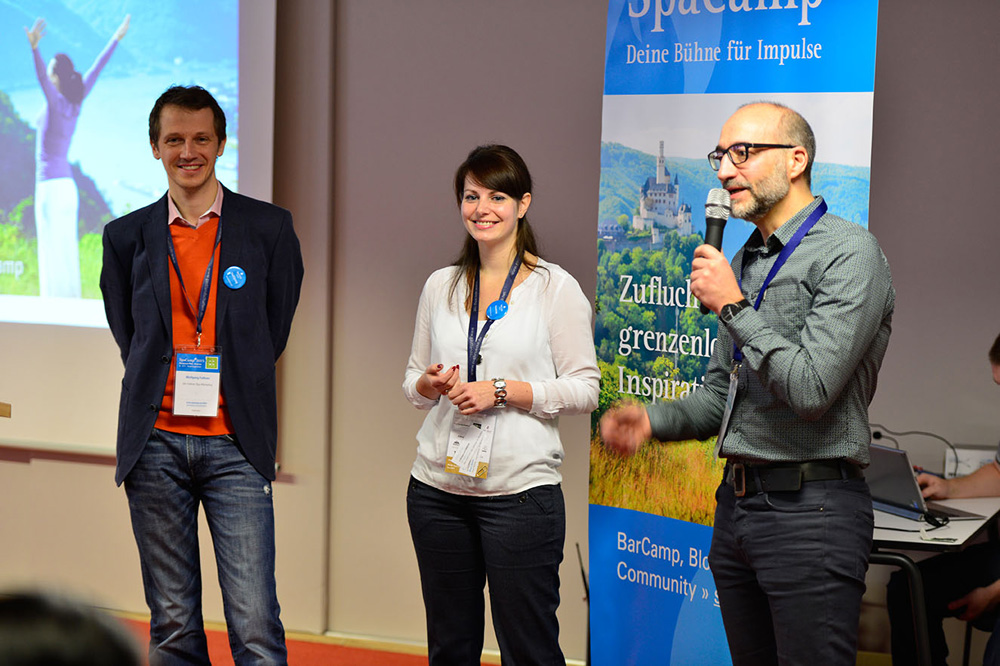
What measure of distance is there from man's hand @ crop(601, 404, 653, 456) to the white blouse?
0.22m

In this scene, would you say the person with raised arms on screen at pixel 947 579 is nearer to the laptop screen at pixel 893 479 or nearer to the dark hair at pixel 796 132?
the laptop screen at pixel 893 479

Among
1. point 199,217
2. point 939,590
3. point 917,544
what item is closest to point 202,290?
point 199,217

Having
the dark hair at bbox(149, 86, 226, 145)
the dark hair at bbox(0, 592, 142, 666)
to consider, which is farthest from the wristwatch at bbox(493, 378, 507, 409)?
the dark hair at bbox(0, 592, 142, 666)

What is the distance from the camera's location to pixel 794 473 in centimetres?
179

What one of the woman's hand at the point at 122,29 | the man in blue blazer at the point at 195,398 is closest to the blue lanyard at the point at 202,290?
the man in blue blazer at the point at 195,398

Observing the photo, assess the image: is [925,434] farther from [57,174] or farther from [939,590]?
[57,174]

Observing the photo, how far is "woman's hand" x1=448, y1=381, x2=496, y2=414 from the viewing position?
2.23 m

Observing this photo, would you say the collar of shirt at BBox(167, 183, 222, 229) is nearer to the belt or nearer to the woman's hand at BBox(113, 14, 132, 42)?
the belt

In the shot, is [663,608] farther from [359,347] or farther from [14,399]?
[14,399]

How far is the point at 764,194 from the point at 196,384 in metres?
1.47

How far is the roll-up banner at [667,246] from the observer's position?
2.64 m

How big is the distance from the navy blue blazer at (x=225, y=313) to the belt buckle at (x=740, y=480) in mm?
1231

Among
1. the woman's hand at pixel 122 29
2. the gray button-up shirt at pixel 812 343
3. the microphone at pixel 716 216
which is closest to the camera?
the gray button-up shirt at pixel 812 343

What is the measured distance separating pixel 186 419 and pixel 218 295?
335 mm
